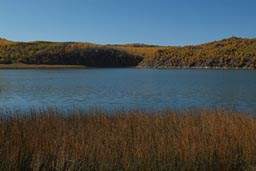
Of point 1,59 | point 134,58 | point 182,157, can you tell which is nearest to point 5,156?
point 182,157

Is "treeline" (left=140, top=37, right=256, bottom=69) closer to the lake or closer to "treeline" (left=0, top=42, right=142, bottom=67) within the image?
"treeline" (left=0, top=42, right=142, bottom=67)

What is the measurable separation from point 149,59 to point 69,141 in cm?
16587

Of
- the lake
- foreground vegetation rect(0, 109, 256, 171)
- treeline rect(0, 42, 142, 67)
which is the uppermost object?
treeline rect(0, 42, 142, 67)

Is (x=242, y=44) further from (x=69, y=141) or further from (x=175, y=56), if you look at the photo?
(x=69, y=141)

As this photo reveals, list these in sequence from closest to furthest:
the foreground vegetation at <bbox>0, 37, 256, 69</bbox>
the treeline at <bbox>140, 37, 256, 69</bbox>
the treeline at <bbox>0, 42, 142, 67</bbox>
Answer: the treeline at <bbox>140, 37, 256, 69</bbox> < the foreground vegetation at <bbox>0, 37, 256, 69</bbox> < the treeline at <bbox>0, 42, 142, 67</bbox>

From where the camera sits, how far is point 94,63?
546 ft

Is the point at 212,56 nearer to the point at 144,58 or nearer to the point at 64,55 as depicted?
the point at 144,58

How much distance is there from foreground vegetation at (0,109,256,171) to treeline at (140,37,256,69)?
128429 mm

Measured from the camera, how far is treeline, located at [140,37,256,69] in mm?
139150

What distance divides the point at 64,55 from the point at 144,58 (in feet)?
137

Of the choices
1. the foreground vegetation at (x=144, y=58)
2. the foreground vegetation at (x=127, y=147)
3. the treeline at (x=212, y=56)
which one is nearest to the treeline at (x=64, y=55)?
the foreground vegetation at (x=144, y=58)

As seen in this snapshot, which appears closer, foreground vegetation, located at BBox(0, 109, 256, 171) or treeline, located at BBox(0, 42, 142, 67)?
foreground vegetation, located at BBox(0, 109, 256, 171)

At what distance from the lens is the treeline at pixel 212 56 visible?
139 metres

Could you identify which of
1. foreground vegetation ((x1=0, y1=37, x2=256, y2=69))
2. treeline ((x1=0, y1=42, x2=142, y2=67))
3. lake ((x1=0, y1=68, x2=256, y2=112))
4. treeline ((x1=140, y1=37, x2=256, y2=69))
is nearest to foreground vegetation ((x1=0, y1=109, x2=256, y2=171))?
lake ((x1=0, y1=68, x2=256, y2=112))
